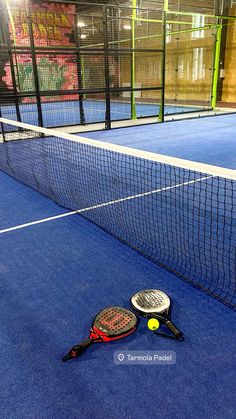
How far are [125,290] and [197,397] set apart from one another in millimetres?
1126

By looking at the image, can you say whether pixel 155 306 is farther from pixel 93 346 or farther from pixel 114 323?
pixel 93 346

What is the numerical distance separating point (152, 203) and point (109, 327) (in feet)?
8.55

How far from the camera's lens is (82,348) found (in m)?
2.35

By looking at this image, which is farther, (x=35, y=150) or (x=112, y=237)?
(x=35, y=150)

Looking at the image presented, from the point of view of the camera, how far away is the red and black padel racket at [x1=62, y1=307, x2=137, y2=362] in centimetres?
235

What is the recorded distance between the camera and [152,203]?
4867mm

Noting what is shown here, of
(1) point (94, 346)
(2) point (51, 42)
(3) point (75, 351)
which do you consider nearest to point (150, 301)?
(1) point (94, 346)

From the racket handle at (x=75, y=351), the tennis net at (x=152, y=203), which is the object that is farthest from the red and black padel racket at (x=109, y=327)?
the tennis net at (x=152, y=203)

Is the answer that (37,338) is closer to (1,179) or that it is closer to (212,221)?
(212,221)

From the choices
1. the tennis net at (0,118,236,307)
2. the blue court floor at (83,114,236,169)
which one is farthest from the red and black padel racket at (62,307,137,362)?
the blue court floor at (83,114,236,169)

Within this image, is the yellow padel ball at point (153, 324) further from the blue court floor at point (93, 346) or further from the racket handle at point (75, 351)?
the racket handle at point (75, 351)

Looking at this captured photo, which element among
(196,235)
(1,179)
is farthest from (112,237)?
(1,179)

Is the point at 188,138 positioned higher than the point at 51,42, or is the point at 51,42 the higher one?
the point at 51,42

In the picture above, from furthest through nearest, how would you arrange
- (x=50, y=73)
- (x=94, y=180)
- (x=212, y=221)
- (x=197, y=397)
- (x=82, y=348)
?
(x=50, y=73) < (x=94, y=180) < (x=212, y=221) < (x=82, y=348) < (x=197, y=397)
